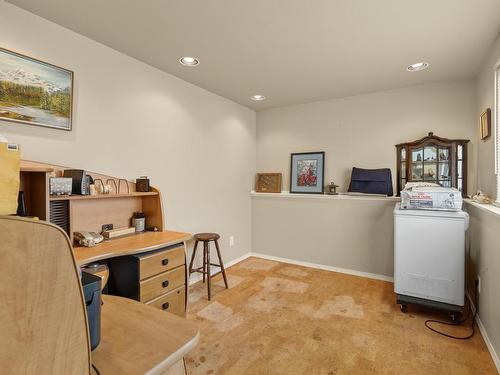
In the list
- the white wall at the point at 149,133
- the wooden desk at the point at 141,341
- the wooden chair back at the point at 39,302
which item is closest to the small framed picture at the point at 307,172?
the white wall at the point at 149,133

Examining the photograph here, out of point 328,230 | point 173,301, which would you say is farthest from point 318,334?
point 328,230

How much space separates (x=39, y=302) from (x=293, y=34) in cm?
227

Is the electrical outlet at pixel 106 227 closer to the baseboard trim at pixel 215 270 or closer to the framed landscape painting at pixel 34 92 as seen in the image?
the framed landscape painting at pixel 34 92

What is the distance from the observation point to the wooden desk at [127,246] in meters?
1.77

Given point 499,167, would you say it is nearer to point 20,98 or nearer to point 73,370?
point 73,370

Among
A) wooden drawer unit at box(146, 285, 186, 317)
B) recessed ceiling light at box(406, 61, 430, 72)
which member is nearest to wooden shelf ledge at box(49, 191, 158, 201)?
wooden drawer unit at box(146, 285, 186, 317)

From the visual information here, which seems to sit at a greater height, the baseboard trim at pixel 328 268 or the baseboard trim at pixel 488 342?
the baseboard trim at pixel 328 268

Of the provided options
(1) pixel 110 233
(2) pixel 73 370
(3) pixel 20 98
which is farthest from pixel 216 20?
(2) pixel 73 370

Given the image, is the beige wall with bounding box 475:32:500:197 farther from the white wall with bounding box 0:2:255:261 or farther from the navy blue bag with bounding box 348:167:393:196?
the white wall with bounding box 0:2:255:261

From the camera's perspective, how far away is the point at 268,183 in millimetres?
4297

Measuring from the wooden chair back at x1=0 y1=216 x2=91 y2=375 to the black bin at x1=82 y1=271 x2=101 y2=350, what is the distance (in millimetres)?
244

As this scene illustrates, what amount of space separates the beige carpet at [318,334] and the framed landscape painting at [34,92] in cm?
198

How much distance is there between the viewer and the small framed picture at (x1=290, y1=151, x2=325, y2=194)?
388 centimetres

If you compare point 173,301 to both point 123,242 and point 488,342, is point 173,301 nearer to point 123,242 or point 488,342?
point 123,242
